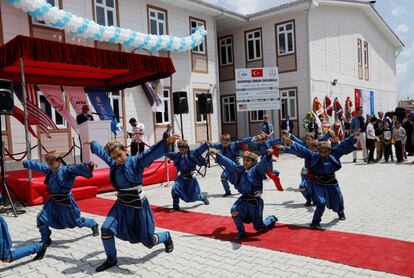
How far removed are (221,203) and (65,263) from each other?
3828 millimetres

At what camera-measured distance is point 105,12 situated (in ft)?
47.7

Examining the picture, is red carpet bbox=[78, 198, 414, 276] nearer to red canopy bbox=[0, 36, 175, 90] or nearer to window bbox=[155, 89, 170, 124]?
red canopy bbox=[0, 36, 175, 90]

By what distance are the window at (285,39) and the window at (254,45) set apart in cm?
118

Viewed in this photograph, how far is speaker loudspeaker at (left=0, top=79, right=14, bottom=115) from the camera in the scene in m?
7.40

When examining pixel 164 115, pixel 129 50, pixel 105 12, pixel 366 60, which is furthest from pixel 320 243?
pixel 366 60

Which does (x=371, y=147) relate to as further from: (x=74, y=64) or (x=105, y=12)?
(x=105, y=12)

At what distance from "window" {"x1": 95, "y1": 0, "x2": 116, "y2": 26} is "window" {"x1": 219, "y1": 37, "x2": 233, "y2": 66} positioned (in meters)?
9.28

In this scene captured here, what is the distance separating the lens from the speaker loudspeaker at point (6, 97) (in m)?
7.40

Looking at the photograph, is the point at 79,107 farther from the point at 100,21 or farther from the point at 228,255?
the point at 228,255

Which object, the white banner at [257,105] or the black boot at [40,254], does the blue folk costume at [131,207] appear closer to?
the black boot at [40,254]

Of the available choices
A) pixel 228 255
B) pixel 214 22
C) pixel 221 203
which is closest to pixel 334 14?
pixel 214 22

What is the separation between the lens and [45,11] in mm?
10453

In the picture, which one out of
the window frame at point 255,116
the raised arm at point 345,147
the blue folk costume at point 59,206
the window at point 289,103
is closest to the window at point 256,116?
the window frame at point 255,116

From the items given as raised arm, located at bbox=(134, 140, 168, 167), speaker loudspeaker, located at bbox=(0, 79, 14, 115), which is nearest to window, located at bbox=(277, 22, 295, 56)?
speaker loudspeaker, located at bbox=(0, 79, 14, 115)
